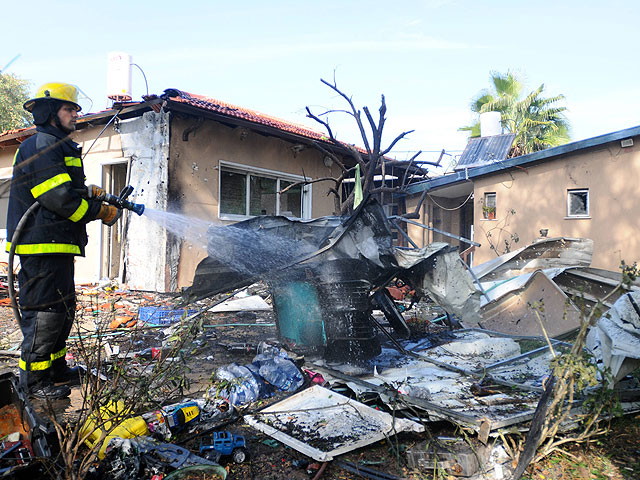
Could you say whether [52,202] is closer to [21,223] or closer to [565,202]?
[21,223]

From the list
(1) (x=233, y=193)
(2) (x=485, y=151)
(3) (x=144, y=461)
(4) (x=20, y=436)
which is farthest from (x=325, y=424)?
(2) (x=485, y=151)

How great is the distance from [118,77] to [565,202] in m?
10.2

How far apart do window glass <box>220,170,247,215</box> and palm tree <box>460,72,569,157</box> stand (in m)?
12.6

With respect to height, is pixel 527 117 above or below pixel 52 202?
above

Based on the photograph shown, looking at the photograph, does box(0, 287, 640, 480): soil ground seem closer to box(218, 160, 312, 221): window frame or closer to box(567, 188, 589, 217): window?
box(218, 160, 312, 221): window frame

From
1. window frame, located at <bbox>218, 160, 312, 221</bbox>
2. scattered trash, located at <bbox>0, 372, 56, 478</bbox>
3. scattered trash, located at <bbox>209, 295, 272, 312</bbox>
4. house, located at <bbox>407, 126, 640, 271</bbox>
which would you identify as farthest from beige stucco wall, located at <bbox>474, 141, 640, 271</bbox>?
scattered trash, located at <bbox>0, 372, 56, 478</bbox>

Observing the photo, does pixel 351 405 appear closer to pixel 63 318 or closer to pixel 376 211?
pixel 376 211

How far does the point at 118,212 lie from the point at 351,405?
2.45m

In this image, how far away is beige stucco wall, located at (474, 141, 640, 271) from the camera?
9.07 m

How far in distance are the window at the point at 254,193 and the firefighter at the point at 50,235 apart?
4760 millimetres

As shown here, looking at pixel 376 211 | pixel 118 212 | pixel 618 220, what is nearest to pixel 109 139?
pixel 118 212

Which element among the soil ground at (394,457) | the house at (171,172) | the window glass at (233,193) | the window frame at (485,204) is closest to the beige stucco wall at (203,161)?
the house at (171,172)

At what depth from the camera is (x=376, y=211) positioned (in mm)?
3861

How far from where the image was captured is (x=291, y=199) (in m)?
9.94
